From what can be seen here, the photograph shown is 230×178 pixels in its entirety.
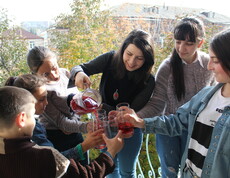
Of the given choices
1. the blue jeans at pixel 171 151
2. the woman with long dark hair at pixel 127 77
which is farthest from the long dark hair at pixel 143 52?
the blue jeans at pixel 171 151

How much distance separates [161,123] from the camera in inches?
50.8

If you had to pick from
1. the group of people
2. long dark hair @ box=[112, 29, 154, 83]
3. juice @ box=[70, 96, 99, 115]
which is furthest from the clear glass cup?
long dark hair @ box=[112, 29, 154, 83]

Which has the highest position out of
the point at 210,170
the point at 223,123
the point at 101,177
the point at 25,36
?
the point at 25,36

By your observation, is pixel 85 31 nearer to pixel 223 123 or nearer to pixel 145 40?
pixel 145 40

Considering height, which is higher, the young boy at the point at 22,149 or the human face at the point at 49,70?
the human face at the point at 49,70

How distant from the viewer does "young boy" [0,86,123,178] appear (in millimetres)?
899

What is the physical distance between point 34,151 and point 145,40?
103 centimetres

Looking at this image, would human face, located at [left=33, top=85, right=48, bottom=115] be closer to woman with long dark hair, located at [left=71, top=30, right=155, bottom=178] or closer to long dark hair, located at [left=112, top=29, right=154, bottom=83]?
woman with long dark hair, located at [left=71, top=30, right=155, bottom=178]

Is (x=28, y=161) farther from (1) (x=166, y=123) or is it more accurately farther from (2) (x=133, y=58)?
(2) (x=133, y=58)

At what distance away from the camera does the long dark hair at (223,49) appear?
3.06 feet

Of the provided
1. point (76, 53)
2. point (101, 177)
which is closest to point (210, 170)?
point (101, 177)

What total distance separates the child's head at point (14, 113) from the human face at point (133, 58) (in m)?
0.78

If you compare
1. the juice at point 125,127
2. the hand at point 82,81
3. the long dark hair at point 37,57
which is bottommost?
the juice at point 125,127

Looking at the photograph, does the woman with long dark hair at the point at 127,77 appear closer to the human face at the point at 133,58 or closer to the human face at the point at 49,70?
the human face at the point at 133,58
